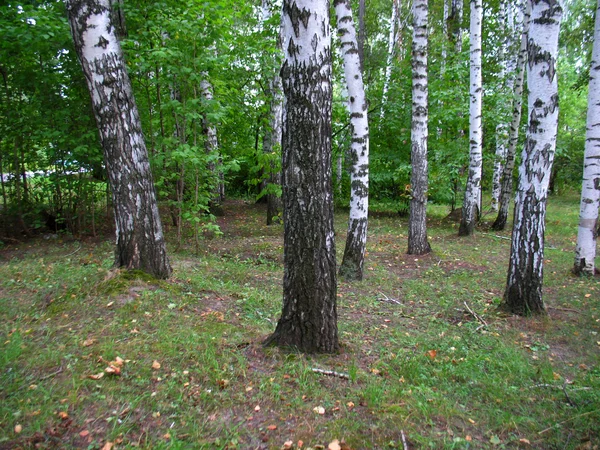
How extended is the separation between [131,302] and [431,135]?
1309cm

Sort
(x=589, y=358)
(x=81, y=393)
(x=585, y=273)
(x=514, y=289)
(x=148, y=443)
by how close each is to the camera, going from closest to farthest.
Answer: (x=148, y=443) < (x=81, y=393) < (x=589, y=358) < (x=514, y=289) < (x=585, y=273)

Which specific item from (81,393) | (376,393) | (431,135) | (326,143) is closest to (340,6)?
(326,143)

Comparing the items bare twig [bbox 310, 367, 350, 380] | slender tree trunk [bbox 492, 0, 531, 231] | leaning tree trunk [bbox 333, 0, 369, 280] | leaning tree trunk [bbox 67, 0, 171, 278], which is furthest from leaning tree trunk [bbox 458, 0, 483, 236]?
bare twig [bbox 310, 367, 350, 380]

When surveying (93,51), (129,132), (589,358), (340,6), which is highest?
(340,6)

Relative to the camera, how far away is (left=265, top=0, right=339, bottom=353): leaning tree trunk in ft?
10.5

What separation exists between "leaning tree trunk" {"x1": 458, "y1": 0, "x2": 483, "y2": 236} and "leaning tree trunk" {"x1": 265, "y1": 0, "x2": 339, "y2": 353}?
8941mm

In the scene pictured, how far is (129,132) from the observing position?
5.02 metres

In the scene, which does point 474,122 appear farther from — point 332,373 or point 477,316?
point 332,373

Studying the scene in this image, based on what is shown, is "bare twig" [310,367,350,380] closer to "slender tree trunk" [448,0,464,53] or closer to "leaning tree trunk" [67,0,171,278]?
"leaning tree trunk" [67,0,171,278]

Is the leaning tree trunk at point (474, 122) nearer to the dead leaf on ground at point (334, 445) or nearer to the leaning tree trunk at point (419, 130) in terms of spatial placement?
the leaning tree trunk at point (419, 130)

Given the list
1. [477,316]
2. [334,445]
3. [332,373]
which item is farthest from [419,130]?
[334,445]

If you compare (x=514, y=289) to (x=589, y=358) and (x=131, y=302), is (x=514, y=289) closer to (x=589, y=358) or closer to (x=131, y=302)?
(x=589, y=358)

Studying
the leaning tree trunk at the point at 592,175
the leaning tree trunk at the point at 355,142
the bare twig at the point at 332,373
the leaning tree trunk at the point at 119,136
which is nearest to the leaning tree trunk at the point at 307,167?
the bare twig at the point at 332,373

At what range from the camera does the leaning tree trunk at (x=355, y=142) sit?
6.80 m
